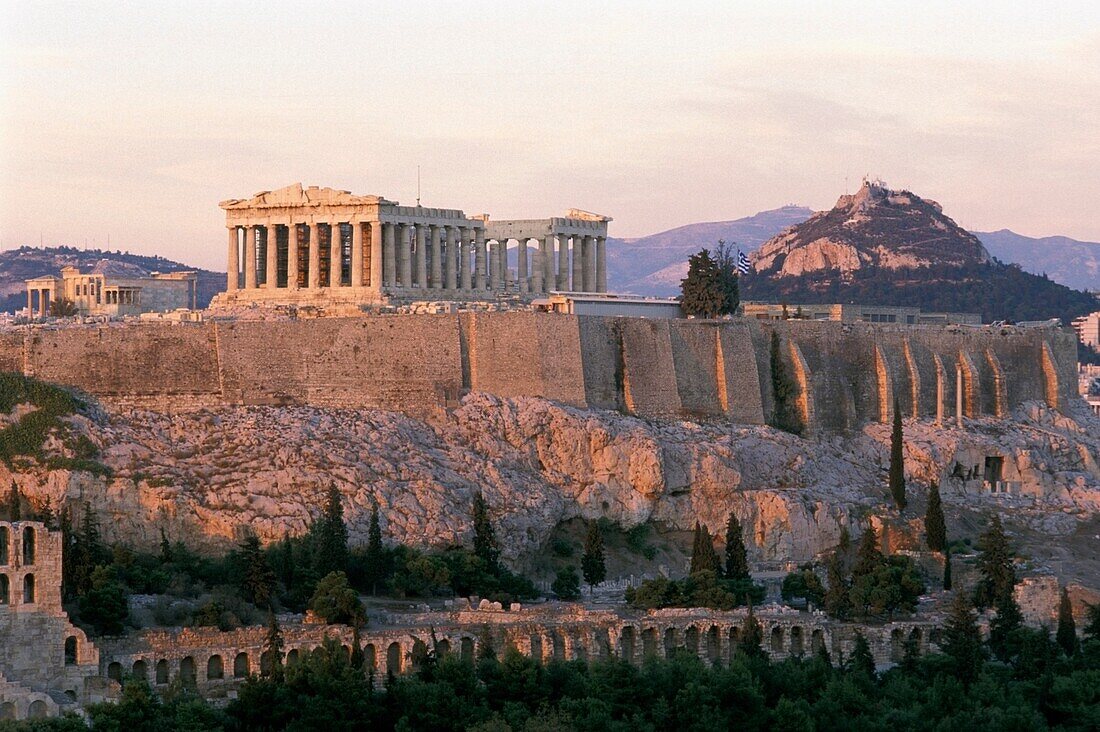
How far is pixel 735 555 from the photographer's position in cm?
6988

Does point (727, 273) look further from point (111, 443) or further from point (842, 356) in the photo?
point (111, 443)

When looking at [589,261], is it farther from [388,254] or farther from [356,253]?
[356,253]

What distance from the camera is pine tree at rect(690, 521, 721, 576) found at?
2707 inches

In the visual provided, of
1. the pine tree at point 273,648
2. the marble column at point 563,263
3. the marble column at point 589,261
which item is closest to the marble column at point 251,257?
the marble column at point 563,263

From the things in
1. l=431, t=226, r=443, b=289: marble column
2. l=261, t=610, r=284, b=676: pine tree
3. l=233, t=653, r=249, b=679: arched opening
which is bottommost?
l=233, t=653, r=249, b=679: arched opening

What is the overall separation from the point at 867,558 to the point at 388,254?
20771 millimetres

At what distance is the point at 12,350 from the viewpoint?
73062 millimetres

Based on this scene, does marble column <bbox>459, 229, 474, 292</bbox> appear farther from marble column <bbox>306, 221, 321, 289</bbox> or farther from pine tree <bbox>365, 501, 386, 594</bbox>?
pine tree <bbox>365, 501, 386, 594</bbox>

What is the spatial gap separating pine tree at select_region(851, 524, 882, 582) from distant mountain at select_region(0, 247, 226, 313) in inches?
2626

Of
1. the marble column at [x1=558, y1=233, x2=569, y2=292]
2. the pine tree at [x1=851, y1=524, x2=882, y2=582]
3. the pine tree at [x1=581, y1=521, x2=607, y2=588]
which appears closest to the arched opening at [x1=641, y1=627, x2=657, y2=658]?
the pine tree at [x1=581, y1=521, x2=607, y2=588]

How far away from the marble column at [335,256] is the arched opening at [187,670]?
26625 mm

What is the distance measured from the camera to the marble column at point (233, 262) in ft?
Result: 280

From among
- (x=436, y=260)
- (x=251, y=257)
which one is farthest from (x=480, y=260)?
(x=251, y=257)

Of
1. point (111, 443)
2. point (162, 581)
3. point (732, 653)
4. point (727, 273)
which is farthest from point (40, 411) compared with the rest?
point (727, 273)
